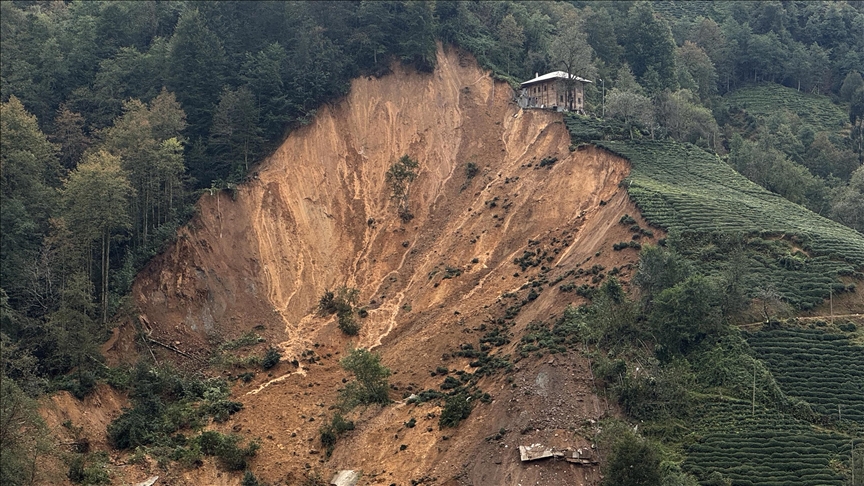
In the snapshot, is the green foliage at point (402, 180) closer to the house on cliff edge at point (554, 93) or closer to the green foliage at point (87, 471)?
the house on cliff edge at point (554, 93)

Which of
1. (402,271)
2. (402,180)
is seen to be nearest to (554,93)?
(402,180)

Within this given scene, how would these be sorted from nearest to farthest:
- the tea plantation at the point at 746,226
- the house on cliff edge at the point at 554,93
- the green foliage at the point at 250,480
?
the green foliage at the point at 250,480, the tea plantation at the point at 746,226, the house on cliff edge at the point at 554,93

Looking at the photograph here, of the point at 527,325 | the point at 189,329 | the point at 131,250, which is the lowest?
the point at 527,325

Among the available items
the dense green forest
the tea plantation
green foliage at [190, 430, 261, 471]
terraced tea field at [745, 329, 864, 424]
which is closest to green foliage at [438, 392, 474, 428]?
green foliage at [190, 430, 261, 471]

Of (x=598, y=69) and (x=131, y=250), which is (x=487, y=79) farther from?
(x=131, y=250)

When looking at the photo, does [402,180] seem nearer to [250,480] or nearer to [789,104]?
[250,480]

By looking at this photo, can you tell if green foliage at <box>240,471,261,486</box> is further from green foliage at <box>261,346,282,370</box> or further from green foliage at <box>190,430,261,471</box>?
green foliage at <box>261,346,282,370</box>

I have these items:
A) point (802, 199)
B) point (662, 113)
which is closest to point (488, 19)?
point (662, 113)

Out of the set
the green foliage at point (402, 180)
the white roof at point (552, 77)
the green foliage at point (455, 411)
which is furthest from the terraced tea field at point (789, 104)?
the green foliage at point (455, 411)
